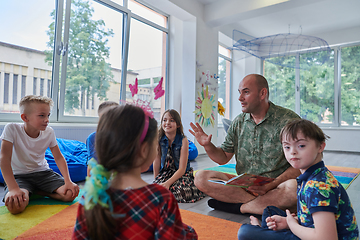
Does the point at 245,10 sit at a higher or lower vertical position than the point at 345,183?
higher

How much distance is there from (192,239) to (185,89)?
14.7 ft

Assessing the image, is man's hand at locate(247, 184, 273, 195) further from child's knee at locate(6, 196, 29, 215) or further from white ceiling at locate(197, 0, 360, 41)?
white ceiling at locate(197, 0, 360, 41)

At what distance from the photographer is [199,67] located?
5.07 m

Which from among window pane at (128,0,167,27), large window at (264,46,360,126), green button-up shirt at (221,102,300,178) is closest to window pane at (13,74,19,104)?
window pane at (128,0,167,27)

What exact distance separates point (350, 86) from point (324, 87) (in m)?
0.57

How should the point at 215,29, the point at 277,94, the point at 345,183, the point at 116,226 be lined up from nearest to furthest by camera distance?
the point at 116,226 → the point at 345,183 → the point at 215,29 → the point at 277,94

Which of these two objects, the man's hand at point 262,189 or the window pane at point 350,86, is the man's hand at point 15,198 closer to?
the man's hand at point 262,189

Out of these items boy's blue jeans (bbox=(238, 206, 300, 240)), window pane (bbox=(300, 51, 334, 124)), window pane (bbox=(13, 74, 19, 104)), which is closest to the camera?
boy's blue jeans (bbox=(238, 206, 300, 240))

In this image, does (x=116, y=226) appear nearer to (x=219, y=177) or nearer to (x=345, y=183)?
(x=219, y=177)

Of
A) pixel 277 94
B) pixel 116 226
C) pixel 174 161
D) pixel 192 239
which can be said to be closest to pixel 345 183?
pixel 174 161

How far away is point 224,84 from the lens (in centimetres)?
747

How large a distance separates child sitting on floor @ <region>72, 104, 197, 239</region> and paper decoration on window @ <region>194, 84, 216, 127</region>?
14.0ft

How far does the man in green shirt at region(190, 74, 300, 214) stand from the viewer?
179 centimetres

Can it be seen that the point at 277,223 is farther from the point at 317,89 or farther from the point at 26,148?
the point at 317,89
